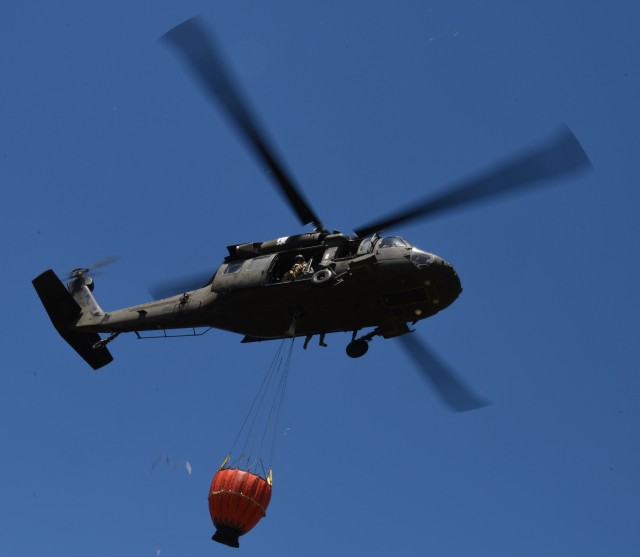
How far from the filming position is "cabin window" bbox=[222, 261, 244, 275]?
810 inches

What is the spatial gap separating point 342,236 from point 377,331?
7.63 ft

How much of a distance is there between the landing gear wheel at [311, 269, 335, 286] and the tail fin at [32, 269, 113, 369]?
28.0ft

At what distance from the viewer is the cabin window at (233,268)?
2058 centimetres

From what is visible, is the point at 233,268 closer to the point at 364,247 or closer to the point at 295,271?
the point at 295,271

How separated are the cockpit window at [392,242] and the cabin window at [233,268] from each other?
3.48 m

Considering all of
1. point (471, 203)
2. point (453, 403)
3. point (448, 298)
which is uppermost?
point (471, 203)

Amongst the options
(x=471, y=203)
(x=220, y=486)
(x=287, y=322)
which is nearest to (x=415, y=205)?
(x=471, y=203)

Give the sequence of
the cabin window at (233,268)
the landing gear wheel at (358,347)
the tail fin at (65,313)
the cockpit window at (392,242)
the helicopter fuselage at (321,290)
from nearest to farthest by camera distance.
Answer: the helicopter fuselage at (321,290)
the cockpit window at (392,242)
the landing gear wheel at (358,347)
the cabin window at (233,268)
the tail fin at (65,313)

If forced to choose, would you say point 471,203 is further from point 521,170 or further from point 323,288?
point 323,288

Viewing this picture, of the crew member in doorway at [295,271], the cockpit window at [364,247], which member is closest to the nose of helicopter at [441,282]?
the cockpit window at [364,247]

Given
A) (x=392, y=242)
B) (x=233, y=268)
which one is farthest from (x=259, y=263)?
(x=392, y=242)

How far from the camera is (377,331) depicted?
1988 cm

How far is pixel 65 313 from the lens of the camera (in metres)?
25.0

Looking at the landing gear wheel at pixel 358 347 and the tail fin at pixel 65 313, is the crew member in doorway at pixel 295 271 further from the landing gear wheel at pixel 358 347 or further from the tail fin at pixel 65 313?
the tail fin at pixel 65 313
